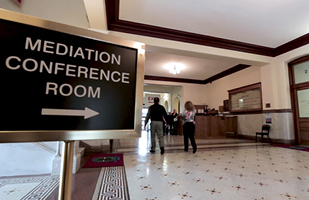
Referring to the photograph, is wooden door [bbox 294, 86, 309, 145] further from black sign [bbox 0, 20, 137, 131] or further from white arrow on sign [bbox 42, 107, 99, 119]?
white arrow on sign [bbox 42, 107, 99, 119]

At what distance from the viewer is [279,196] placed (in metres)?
1.58

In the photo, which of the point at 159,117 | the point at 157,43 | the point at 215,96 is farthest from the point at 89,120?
the point at 215,96

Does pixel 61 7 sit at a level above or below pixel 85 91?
above

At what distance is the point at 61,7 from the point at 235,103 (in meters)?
7.57

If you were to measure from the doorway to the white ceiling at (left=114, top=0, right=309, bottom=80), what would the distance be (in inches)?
40.7

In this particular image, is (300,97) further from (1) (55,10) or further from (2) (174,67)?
(1) (55,10)

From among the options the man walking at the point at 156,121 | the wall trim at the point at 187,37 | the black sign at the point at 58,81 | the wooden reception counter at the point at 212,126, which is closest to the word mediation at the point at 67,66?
the black sign at the point at 58,81

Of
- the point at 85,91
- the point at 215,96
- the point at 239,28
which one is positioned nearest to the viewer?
the point at 85,91

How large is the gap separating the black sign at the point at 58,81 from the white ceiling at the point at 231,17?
3555mm

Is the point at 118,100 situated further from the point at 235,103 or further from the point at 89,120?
the point at 235,103

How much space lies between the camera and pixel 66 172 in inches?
18.6

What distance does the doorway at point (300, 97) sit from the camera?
16.0ft

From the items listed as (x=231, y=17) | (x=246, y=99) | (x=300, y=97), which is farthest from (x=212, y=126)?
(x=231, y=17)

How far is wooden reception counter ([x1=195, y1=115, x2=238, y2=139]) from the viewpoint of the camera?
6680 millimetres
